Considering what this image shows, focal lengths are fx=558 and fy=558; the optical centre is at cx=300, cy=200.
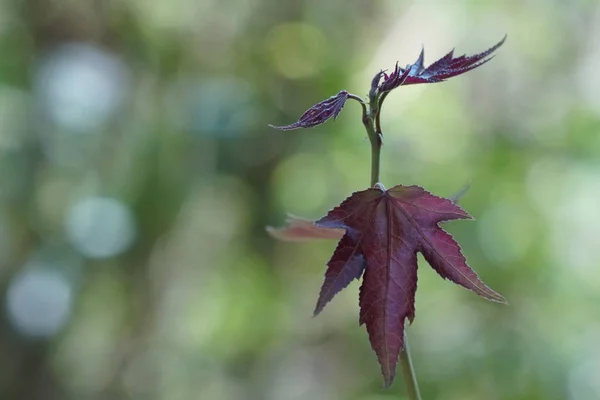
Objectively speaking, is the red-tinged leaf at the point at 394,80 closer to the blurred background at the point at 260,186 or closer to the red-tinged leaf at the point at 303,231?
the red-tinged leaf at the point at 303,231

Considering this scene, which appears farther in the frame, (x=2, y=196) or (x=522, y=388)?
(x=2, y=196)

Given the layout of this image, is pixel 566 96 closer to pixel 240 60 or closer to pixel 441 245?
pixel 240 60

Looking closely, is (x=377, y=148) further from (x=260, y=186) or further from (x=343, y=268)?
(x=260, y=186)

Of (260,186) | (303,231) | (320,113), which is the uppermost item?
(320,113)

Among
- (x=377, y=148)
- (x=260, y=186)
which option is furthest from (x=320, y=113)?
(x=260, y=186)

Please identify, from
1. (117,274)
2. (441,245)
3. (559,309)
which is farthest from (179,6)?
(441,245)

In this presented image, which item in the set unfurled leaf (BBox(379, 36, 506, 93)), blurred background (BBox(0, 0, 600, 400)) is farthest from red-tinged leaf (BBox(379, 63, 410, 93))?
blurred background (BBox(0, 0, 600, 400))

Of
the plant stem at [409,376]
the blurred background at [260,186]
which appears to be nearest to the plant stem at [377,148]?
the plant stem at [409,376]
